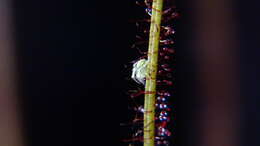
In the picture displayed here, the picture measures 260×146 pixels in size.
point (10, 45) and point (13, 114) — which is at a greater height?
point (10, 45)

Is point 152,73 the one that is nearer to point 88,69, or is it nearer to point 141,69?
point 141,69

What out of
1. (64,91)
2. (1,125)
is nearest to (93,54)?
(64,91)

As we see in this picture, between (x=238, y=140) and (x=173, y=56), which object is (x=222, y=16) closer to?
(x=173, y=56)

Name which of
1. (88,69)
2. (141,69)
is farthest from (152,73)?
(88,69)
